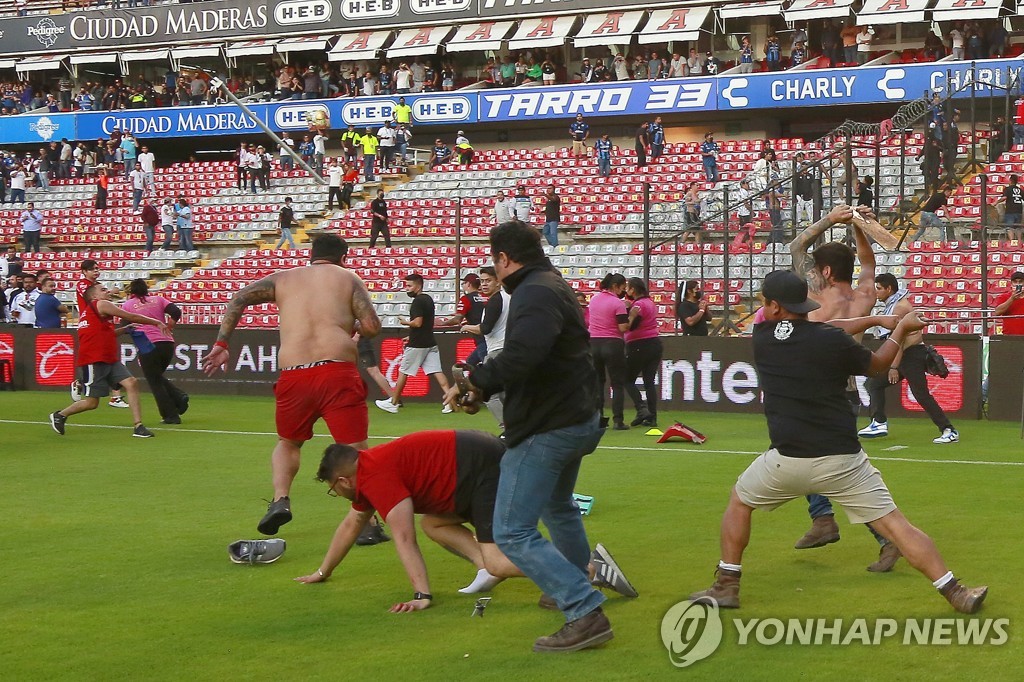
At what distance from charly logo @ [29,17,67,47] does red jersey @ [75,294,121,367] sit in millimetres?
37286

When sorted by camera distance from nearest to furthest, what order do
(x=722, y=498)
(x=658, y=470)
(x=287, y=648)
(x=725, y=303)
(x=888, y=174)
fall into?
(x=287, y=648)
(x=722, y=498)
(x=658, y=470)
(x=725, y=303)
(x=888, y=174)

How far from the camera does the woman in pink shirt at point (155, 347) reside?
641 inches

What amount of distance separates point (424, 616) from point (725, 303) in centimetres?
1306

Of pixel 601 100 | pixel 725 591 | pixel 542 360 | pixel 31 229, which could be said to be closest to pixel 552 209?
pixel 601 100

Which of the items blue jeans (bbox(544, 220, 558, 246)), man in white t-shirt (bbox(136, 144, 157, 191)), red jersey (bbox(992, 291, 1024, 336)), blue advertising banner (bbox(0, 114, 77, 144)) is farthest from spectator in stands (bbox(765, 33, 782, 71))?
blue advertising banner (bbox(0, 114, 77, 144))

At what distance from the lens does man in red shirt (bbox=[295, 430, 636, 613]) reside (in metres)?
6.49

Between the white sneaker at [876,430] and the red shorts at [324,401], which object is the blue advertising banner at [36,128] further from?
the red shorts at [324,401]

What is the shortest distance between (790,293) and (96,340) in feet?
34.7

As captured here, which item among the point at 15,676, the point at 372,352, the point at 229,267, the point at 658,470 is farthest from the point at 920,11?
the point at 15,676

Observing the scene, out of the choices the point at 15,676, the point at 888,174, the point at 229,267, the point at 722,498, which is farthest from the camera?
the point at 229,267

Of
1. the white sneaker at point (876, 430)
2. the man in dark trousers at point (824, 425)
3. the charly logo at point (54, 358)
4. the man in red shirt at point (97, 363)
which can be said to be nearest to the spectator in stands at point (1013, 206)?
the white sneaker at point (876, 430)

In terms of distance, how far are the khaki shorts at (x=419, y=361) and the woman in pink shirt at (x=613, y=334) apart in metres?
2.89

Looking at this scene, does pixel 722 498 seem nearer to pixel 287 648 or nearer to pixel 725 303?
pixel 287 648

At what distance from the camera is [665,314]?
19734 mm
